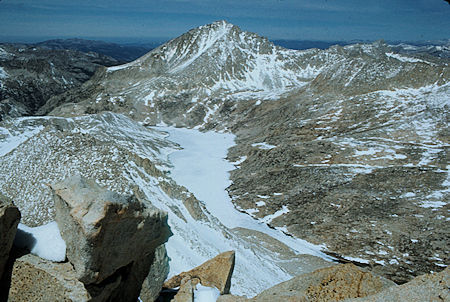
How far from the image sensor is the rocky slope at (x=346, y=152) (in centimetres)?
3728

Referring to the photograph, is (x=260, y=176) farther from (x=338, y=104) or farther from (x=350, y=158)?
(x=338, y=104)

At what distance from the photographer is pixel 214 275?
11719mm

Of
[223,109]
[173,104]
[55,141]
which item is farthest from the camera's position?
[173,104]

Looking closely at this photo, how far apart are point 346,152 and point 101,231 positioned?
55.4 meters

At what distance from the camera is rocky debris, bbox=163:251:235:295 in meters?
11.4

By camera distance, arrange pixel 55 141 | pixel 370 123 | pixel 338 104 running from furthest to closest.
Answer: pixel 338 104 → pixel 370 123 → pixel 55 141

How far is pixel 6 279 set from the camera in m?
7.03

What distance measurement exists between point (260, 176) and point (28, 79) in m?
201

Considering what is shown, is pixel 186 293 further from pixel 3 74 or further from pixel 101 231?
pixel 3 74

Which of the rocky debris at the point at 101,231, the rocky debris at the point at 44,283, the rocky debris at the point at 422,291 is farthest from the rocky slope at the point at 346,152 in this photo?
the rocky debris at the point at 44,283

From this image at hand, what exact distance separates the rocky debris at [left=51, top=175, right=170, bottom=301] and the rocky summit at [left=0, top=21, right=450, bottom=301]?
890 mm

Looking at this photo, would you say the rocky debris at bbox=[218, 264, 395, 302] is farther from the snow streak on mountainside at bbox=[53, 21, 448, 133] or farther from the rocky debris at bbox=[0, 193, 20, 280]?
the snow streak on mountainside at bbox=[53, 21, 448, 133]

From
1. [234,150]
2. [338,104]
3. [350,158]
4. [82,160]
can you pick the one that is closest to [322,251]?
→ [350,158]

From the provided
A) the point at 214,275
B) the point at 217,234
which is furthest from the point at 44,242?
the point at 217,234
